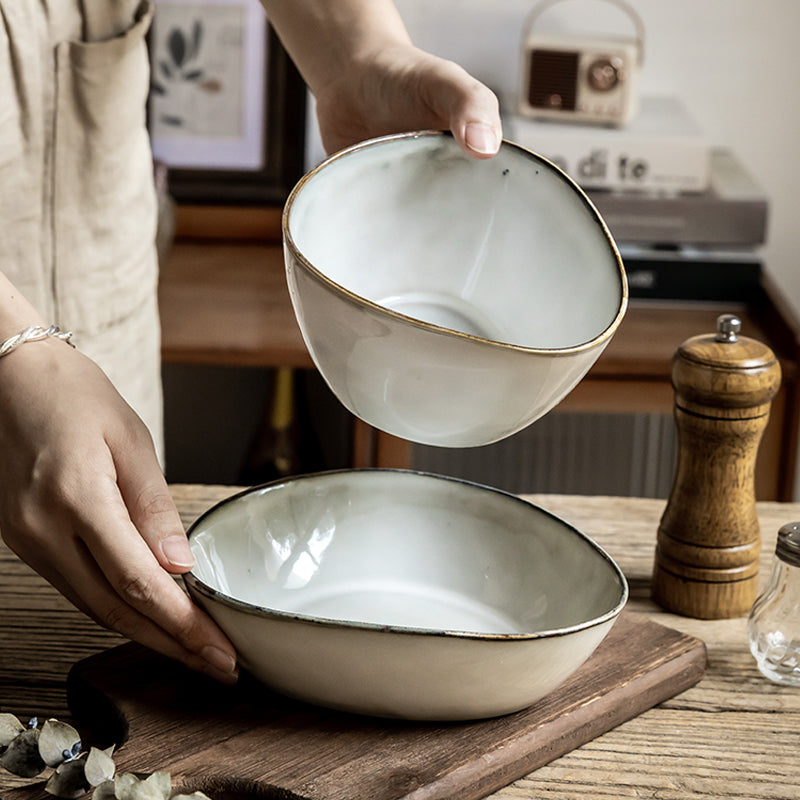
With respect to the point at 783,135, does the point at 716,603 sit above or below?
below

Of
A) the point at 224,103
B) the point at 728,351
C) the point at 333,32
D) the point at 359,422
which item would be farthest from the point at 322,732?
the point at 224,103

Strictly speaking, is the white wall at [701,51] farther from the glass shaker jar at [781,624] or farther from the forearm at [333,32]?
the glass shaker jar at [781,624]

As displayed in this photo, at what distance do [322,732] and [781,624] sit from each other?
11.5 inches

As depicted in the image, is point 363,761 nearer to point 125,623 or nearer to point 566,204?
point 125,623

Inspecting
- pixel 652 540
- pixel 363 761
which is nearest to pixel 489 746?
pixel 363 761

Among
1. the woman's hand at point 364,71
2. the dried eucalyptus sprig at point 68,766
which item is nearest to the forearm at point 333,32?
the woman's hand at point 364,71

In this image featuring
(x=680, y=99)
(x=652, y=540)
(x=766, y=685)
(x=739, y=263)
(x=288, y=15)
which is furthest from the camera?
(x=680, y=99)

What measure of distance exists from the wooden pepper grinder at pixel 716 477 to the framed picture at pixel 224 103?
1.34 metres

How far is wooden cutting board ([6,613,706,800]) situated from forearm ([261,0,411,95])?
0.51 meters

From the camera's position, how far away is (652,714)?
27.6 inches

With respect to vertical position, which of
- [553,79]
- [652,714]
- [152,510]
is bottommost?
[652,714]

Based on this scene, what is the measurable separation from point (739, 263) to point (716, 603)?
113 cm

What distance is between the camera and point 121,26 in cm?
113

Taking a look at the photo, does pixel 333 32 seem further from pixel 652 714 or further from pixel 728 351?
pixel 652 714
